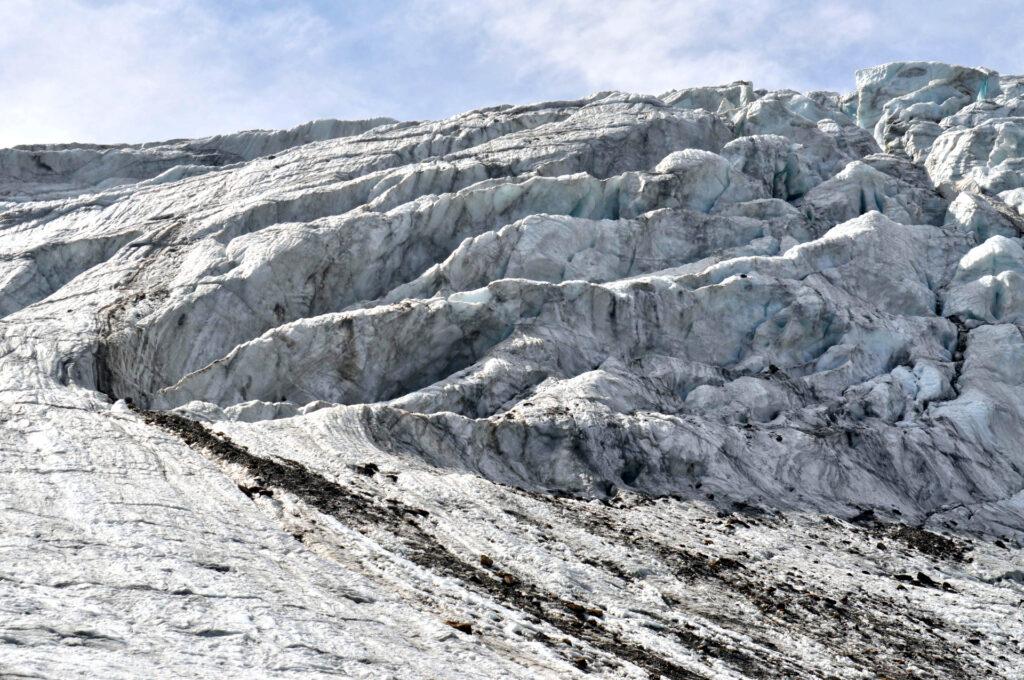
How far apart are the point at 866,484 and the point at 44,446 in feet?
86.4

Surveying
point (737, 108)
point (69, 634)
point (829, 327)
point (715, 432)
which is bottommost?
point (69, 634)

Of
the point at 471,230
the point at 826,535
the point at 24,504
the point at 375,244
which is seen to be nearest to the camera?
the point at 24,504

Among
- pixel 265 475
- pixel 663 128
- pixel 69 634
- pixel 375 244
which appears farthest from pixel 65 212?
pixel 69 634

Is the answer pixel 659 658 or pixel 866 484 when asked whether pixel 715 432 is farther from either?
pixel 659 658

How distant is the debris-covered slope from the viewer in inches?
706

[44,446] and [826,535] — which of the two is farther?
[826,535]

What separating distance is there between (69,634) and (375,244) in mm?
36831

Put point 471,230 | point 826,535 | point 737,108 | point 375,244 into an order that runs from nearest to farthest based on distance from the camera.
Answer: point 826,535
point 375,244
point 471,230
point 737,108

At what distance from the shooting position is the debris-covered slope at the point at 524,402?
706 inches

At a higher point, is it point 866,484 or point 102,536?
point 866,484

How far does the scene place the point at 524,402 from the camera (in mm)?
34938

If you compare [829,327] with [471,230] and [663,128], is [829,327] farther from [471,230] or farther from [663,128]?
[663,128]

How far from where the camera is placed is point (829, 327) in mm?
44250

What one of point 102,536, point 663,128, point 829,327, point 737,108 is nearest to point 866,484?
point 829,327
